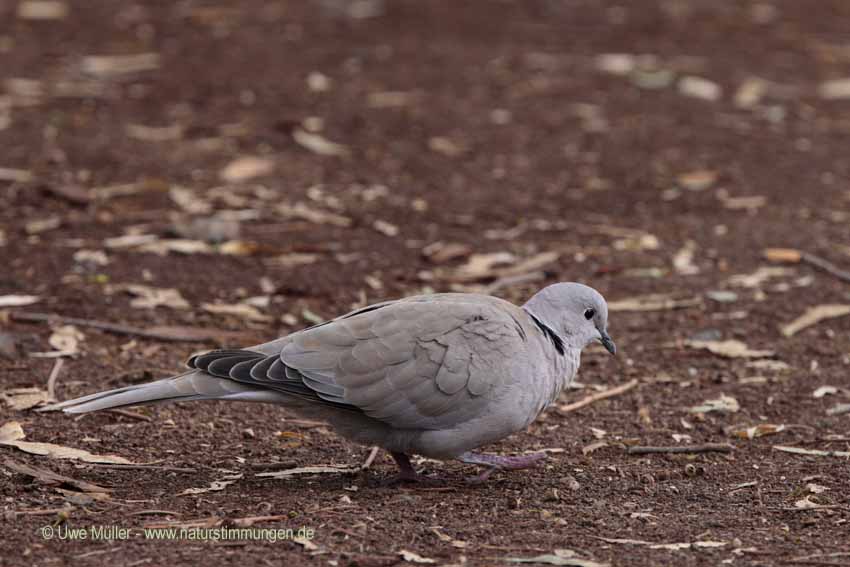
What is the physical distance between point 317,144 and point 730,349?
431cm

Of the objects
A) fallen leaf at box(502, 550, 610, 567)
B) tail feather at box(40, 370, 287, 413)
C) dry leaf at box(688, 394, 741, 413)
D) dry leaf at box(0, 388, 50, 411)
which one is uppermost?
tail feather at box(40, 370, 287, 413)

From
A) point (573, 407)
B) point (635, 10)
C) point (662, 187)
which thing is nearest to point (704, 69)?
point (635, 10)

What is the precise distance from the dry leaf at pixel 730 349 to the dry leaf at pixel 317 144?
3.88 m

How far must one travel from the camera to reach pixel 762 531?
4266 millimetres

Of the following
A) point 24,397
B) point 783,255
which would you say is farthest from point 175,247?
point 783,255

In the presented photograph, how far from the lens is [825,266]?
7473 mm

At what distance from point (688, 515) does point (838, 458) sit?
102 cm

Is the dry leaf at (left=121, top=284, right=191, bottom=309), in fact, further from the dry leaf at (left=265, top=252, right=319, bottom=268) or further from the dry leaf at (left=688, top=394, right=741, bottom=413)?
the dry leaf at (left=688, top=394, right=741, bottom=413)

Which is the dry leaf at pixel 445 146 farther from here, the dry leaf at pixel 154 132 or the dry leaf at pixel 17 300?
the dry leaf at pixel 17 300

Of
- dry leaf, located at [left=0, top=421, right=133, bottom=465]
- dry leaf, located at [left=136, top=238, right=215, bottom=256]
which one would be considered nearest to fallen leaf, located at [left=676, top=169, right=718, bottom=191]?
dry leaf, located at [left=136, top=238, right=215, bottom=256]

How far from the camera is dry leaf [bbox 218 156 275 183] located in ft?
28.8

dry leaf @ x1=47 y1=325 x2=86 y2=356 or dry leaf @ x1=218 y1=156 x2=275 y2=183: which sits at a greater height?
dry leaf @ x1=47 y1=325 x2=86 y2=356

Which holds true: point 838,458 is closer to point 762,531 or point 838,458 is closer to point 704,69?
point 762,531

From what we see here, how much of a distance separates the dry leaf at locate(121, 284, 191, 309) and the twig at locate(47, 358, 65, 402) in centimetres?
88
